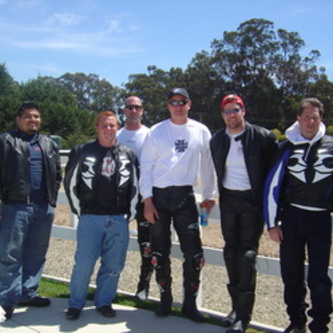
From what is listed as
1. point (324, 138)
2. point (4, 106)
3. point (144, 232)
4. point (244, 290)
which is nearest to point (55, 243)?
point (144, 232)

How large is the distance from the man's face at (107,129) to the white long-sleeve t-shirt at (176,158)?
0.37 m

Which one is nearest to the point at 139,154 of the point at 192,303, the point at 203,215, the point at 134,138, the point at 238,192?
the point at 134,138

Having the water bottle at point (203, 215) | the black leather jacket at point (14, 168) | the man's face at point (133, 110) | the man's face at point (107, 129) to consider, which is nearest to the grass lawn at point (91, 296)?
the water bottle at point (203, 215)

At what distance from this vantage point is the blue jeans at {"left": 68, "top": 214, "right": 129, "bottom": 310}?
4.19 metres

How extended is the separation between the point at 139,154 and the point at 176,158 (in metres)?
0.89

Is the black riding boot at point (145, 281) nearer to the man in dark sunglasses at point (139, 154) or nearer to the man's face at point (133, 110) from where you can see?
the man in dark sunglasses at point (139, 154)

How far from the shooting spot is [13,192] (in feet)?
13.8

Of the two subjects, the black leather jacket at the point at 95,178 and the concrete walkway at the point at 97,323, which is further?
the black leather jacket at the point at 95,178

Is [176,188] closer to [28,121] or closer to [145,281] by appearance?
[145,281]

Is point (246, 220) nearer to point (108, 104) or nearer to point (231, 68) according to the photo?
point (231, 68)

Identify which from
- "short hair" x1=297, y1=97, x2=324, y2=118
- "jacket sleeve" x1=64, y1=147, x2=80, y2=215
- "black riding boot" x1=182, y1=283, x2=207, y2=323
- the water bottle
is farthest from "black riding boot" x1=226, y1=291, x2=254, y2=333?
"jacket sleeve" x1=64, y1=147, x2=80, y2=215

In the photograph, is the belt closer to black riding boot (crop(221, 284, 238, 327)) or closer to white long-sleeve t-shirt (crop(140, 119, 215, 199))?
white long-sleeve t-shirt (crop(140, 119, 215, 199))

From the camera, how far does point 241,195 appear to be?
3.79m

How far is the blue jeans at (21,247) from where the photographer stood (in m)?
4.20
